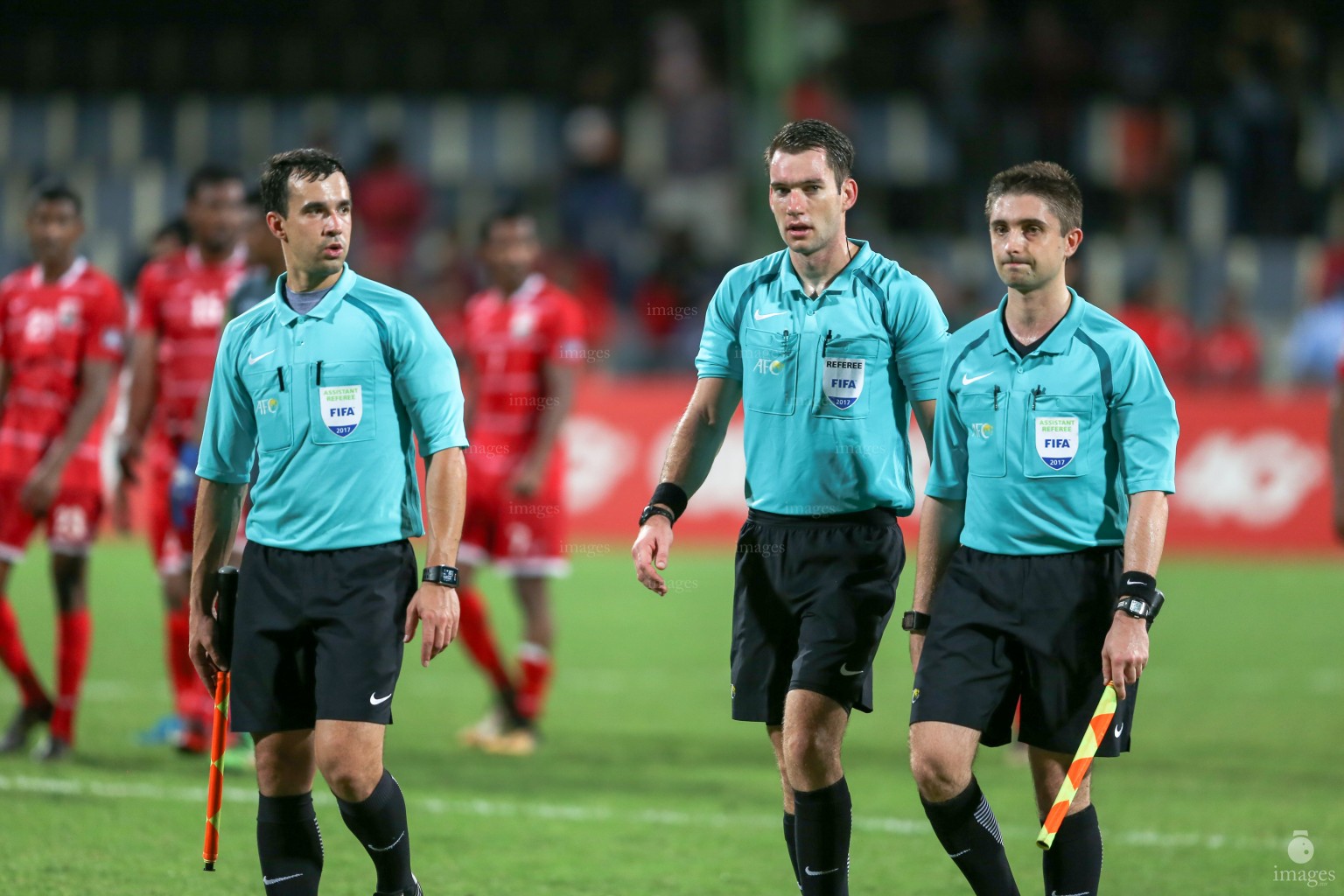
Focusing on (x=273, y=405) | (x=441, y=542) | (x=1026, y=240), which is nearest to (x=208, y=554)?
(x=273, y=405)

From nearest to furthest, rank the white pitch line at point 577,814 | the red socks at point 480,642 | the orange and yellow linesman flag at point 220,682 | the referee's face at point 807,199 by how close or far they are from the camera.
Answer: the orange and yellow linesman flag at point 220,682
the referee's face at point 807,199
the white pitch line at point 577,814
the red socks at point 480,642

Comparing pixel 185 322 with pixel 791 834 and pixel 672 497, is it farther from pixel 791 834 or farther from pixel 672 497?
pixel 791 834

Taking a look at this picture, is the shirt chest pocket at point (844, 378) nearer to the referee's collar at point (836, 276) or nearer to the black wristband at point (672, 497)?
the referee's collar at point (836, 276)

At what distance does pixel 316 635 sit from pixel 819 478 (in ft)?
5.04

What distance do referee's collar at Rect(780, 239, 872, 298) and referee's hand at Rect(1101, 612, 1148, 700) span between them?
1.32m

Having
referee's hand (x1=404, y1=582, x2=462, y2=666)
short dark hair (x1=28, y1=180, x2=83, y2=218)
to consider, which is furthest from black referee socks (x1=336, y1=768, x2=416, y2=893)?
short dark hair (x1=28, y1=180, x2=83, y2=218)

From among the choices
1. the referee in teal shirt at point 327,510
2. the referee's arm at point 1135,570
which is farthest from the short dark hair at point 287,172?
the referee's arm at point 1135,570

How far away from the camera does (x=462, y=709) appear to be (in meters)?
10.8

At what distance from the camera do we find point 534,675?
32.1 feet

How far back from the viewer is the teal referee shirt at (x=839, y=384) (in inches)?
219

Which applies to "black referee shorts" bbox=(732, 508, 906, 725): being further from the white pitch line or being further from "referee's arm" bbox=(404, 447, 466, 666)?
the white pitch line

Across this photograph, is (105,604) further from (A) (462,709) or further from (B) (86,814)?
(B) (86,814)

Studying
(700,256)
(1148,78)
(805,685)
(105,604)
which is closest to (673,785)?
(805,685)

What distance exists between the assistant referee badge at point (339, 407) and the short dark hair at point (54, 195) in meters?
4.19
